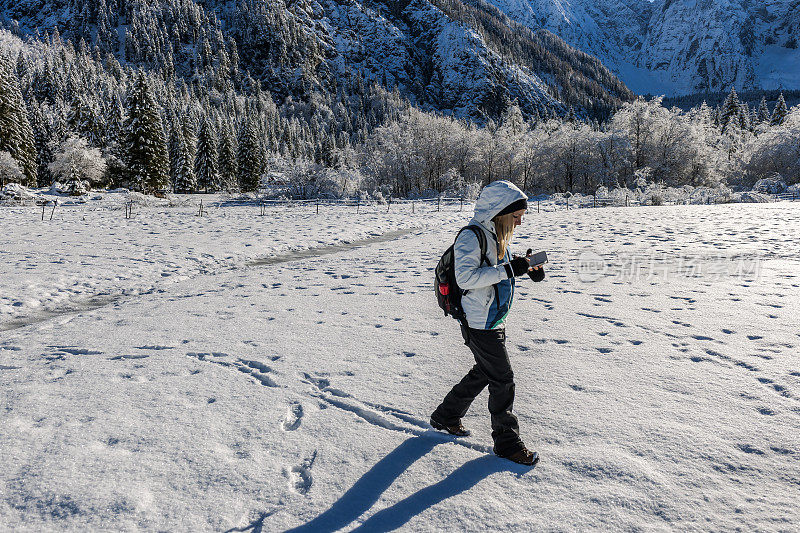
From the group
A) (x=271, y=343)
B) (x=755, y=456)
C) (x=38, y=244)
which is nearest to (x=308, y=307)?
(x=271, y=343)

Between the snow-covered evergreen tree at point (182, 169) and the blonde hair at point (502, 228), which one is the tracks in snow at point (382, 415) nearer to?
the blonde hair at point (502, 228)

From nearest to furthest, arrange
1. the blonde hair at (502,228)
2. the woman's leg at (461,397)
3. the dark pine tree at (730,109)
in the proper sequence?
the blonde hair at (502,228)
the woman's leg at (461,397)
the dark pine tree at (730,109)

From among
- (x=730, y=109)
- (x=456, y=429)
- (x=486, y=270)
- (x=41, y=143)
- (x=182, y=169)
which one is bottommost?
(x=456, y=429)

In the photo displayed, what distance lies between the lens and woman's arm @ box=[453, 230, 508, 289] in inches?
115

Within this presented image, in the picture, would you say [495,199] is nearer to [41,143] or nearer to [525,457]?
[525,457]

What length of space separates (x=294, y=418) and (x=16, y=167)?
A: 5872cm

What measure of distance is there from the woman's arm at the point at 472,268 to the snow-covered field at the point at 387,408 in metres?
1.40

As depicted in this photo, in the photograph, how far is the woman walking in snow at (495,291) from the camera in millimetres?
2949

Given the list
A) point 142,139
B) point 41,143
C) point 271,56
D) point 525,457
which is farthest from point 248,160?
point 271,56

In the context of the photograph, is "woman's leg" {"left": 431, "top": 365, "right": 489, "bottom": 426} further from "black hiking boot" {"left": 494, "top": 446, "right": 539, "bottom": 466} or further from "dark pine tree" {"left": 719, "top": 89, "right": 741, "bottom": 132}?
"dark pine tree" {"left": 719, "top": 89, "right": 741, "bottom": 132}

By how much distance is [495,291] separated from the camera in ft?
10.1

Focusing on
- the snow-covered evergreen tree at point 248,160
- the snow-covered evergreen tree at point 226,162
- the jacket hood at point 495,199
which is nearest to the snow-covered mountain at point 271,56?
the snow-covered evergreen tree at point 226,162

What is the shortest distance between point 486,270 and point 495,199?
516 millimetres

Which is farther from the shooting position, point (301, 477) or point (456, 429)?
point (456, 429)
